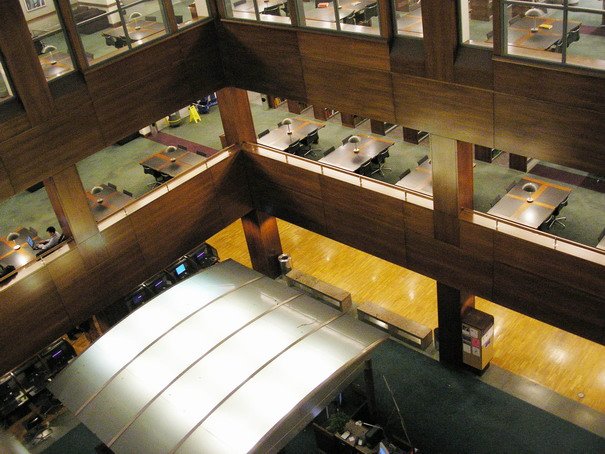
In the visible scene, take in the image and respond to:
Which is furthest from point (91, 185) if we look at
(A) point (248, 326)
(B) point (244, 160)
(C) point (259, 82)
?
(A) point (248, 326)

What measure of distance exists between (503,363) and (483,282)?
3133 millimetres

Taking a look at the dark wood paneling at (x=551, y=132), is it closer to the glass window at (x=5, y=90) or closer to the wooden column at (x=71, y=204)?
the wooden column at (x=71, y=204)

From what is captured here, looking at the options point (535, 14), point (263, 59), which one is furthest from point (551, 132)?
point (263, 59)

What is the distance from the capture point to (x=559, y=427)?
1346 centimetres

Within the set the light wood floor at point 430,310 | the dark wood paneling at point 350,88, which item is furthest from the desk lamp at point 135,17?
the light wood floor at point 430,310

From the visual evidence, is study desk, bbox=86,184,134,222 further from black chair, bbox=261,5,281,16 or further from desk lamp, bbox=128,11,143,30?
black chair, bbox=261,5,281,16

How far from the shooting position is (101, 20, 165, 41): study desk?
12867mm

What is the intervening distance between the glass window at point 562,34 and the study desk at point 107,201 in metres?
9.56

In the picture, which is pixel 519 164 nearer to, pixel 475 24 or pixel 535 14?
pixel 535 14

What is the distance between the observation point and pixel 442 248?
12.9 metres

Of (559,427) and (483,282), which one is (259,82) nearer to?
(483,282)

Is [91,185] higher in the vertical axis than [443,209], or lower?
lower

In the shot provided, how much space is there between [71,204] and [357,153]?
692cm

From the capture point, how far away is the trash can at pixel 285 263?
18.0 metres
